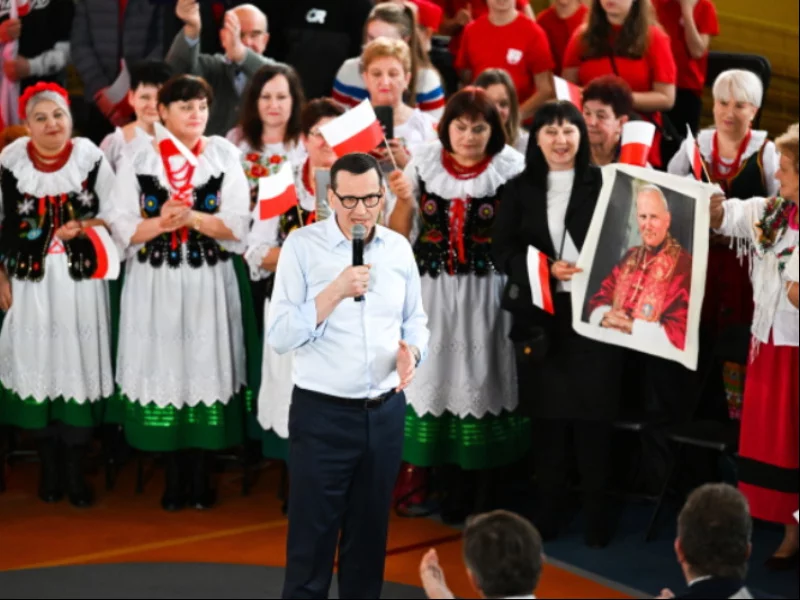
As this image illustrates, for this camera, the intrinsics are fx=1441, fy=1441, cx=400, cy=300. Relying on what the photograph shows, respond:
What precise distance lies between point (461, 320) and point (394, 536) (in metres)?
0.95

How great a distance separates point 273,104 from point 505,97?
86 cm

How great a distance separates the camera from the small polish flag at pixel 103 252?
427 cm

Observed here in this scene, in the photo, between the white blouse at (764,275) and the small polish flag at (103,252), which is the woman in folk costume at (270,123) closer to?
the small polish flag at (103,252)

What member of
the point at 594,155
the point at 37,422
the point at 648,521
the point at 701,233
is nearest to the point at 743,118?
the point at 594,155

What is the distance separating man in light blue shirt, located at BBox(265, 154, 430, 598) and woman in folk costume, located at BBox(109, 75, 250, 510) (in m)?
1.08

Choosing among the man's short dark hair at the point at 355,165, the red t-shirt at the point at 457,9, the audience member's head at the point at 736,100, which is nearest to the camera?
the man's short dark hair at the point at 355,165

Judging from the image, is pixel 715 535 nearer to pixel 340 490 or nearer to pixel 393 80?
pixel 340 490

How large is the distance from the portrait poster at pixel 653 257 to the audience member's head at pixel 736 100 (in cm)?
90

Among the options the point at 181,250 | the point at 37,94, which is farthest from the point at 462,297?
the point at 37,94

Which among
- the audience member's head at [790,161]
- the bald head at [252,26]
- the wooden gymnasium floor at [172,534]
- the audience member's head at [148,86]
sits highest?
the bald head at [252,26]

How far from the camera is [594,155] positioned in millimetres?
5043

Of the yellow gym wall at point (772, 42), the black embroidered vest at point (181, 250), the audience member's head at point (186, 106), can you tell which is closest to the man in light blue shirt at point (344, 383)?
the audience member's head at point (186, 106)

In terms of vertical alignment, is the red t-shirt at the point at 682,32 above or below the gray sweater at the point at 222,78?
above

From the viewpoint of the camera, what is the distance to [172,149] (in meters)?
4.62
